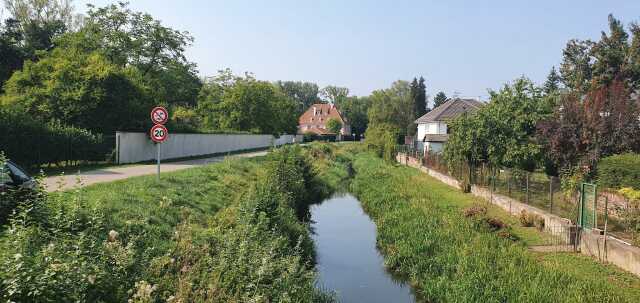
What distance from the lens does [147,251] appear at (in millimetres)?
6766

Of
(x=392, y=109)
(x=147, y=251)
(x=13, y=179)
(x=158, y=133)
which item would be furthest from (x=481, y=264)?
(x=392, y=109)

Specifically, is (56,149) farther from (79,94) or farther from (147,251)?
(147,251)

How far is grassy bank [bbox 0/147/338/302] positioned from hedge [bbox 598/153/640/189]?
11363mm

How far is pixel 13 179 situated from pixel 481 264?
9229 mm

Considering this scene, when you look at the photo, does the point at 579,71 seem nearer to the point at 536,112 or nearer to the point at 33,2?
the point at 536,112

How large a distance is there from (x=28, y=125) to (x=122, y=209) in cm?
1013

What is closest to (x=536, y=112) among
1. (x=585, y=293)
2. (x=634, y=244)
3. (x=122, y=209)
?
(x=634, y=244)

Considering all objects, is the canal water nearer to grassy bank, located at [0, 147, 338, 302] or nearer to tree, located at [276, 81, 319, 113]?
grassy bank, located at [0, 147, 338, 302]

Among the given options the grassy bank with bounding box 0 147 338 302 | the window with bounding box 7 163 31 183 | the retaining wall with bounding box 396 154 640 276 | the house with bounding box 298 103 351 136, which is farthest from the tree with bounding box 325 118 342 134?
the window with bounding box 7 163 31 183

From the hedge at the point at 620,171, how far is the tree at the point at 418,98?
6262cm

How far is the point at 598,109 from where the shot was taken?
18.7 meters

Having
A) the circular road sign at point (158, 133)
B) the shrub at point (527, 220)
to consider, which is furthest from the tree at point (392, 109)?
the circular road sign at point (158, 133)

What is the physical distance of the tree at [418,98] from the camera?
78500mm

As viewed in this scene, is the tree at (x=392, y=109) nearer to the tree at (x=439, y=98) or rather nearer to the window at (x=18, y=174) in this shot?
the tree at (x=439, y=98)
